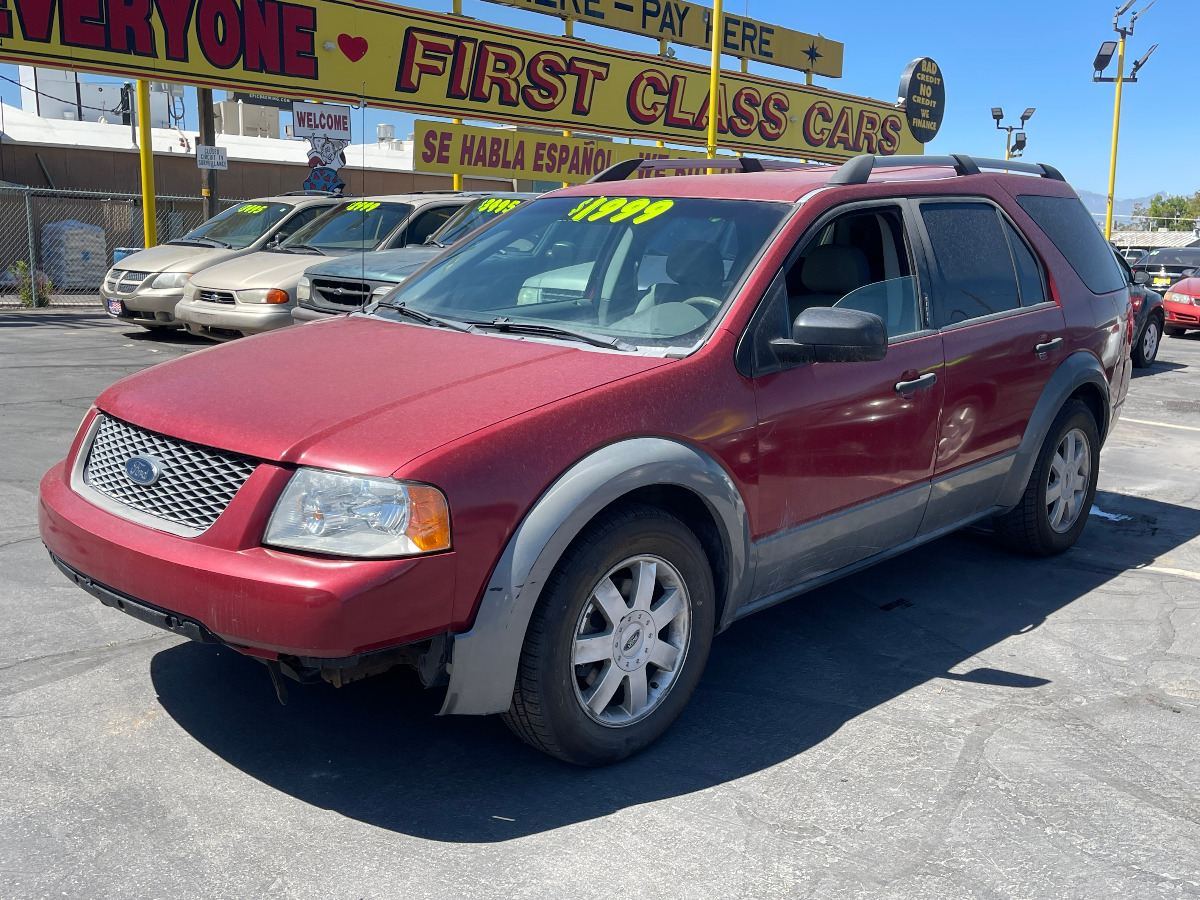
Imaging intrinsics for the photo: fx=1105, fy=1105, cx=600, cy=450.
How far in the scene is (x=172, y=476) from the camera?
3.15m

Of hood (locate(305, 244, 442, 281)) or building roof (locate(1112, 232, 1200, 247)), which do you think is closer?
hood (locate(305, 244, 442, 281))

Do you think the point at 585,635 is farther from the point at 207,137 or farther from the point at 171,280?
the point at 207,137

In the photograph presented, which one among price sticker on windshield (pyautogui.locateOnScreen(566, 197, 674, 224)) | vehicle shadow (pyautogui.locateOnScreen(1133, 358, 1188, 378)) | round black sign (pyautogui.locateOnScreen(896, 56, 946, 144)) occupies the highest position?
round black sign (pyautogui.locateOnScreen(896, 56, 946, 144))

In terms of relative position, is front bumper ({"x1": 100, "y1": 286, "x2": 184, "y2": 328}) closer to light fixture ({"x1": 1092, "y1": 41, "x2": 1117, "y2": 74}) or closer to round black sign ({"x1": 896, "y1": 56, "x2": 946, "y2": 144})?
round black sign ({"x1": 896, "y1": 56, "x2": 946, "y2": 144})

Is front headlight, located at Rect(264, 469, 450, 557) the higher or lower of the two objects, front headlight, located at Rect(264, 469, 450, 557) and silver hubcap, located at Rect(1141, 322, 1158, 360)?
the higher

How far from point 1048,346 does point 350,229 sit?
9.08 m

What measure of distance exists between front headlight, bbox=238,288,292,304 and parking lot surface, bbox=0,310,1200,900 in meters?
6.44

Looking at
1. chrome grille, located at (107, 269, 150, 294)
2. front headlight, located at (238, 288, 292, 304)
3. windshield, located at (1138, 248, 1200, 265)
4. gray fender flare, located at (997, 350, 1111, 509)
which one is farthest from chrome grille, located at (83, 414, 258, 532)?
windshield, located at (1138, 248, 1200, 265)

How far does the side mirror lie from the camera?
361 centimetres

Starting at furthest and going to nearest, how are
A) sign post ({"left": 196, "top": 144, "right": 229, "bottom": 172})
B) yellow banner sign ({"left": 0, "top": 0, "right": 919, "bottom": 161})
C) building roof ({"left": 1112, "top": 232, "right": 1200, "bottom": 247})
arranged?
building roof ({"left": 1112, "top": 232, "right": 1200, "bottom": 247})
sign post ({"left": 196, "top": 144, "right": 229, "bottom": 172})
yellow banner sign ({"left": 0, "top": 0, "right": 919, "bottom": 161})

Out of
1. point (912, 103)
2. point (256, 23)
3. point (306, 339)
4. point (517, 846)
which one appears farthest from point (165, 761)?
point (912, 103)

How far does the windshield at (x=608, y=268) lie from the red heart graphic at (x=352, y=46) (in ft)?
43.9

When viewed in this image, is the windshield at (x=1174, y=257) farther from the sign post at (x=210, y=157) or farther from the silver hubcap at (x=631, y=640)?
the silver hubcap at (x=631, y=640)

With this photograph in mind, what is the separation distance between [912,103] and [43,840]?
2866cm
